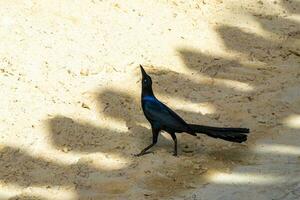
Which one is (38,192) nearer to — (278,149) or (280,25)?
(278,149)

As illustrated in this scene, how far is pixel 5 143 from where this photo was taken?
8.01 m

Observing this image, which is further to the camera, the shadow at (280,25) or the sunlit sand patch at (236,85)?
the shadow at (280,25)

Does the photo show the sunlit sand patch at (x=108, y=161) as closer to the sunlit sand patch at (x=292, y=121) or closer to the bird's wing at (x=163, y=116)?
the bird's wing at (x=163, y=116)

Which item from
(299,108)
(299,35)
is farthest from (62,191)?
(299,35)

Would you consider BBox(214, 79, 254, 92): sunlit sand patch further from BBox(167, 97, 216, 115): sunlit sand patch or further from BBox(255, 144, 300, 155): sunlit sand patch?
BBox(255, 144, 300, 155): sunlit sand patch

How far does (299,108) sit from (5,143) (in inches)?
153

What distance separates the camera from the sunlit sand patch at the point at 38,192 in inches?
276

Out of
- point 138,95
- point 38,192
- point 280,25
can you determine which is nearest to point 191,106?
point 138,95

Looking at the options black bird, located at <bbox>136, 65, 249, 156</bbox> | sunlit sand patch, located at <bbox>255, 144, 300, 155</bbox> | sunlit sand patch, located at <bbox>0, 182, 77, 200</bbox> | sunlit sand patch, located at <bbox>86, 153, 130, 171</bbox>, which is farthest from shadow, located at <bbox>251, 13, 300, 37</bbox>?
sunlit sand patch, located at <bbox>0, 182, 77, 200</bbox>

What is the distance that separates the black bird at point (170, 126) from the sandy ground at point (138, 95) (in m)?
0.32

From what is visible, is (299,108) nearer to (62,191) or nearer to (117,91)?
(117,91)

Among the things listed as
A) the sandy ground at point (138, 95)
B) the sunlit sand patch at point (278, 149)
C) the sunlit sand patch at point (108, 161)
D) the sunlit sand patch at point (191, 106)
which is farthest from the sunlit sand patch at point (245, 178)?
the sunlit sand patch at point (191, 106)

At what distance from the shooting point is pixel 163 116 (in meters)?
7.62

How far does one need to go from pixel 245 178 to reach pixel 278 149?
2.85 ft
